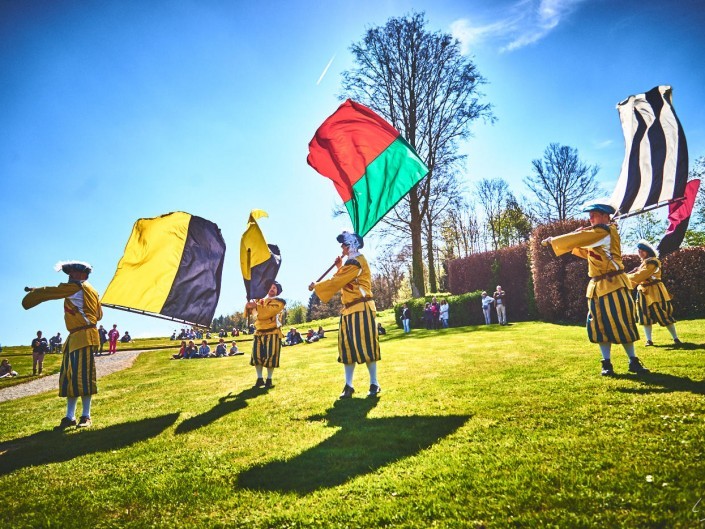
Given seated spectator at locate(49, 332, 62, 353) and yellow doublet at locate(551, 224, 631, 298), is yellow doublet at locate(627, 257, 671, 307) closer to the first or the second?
yellow doublet at locate(551, 224, 631, 298)

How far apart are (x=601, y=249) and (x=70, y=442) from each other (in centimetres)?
796

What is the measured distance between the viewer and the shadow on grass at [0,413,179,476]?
14.1 ft

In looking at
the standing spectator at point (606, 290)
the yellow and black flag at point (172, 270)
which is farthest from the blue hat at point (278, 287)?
the standing spectator at point (606, 290)

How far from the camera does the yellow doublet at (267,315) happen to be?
8141mm

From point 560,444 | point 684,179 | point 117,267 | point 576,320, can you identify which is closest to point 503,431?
point 560,444

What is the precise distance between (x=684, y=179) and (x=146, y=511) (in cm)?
881

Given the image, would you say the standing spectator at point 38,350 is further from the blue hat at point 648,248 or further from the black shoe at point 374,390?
the blue hat at point 648,248

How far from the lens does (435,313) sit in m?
22.0

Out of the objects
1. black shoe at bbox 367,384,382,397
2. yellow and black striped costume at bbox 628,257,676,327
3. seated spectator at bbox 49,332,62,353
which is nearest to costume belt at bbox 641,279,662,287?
yellow and black striped costume at bbox 628,257,676,327

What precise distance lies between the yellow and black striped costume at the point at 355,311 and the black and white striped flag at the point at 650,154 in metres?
4.54

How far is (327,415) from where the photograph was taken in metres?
5.02

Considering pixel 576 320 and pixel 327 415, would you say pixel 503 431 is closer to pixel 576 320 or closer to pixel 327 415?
pixel 327 415

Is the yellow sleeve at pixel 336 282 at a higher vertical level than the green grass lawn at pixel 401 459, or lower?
higher

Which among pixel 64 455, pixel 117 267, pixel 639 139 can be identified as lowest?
pixel 64 455
